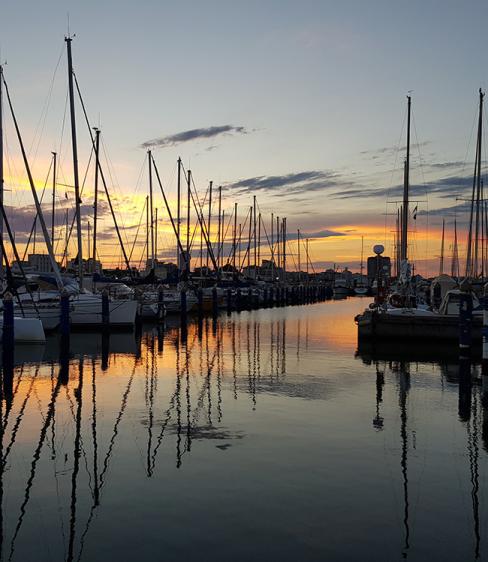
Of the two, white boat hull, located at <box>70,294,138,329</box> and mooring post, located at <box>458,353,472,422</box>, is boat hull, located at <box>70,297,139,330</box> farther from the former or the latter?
mooring post, located at <box>458,353,472,422</box>

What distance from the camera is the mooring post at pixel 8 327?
21217mm

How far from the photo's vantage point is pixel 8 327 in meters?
21.7

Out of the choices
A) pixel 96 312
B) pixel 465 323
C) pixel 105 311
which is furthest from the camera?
pixel 96 312

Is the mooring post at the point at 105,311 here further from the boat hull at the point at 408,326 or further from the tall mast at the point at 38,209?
the boat hull at the point at 408,326

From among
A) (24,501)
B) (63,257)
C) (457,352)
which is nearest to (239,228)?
(63,257)

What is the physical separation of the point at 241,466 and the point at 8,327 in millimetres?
14700

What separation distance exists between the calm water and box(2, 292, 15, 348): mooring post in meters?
2.27

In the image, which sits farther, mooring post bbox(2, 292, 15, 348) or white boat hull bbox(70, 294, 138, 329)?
A: white boat hull bbox(70, 294, 138, 329)

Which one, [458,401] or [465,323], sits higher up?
[465,323]

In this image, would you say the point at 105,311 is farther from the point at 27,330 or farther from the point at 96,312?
the point at 27,330

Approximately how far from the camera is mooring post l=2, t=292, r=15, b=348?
21217mm

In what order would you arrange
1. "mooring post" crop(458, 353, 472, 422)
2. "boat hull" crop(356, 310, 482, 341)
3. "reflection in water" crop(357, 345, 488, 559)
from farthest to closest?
1. "boat hull" crop(356, 310, 482, 341)
2. "mooring post" crop(458, 353, 472, 422)
3. "reflection in water" crop(357, 345, 488, 559)

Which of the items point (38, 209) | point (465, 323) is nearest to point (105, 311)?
point (38, 209)

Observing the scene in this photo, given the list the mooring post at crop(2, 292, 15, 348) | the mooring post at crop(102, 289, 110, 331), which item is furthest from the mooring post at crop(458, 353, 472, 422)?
the mooring post at crop(102, 289, 110, 331)
